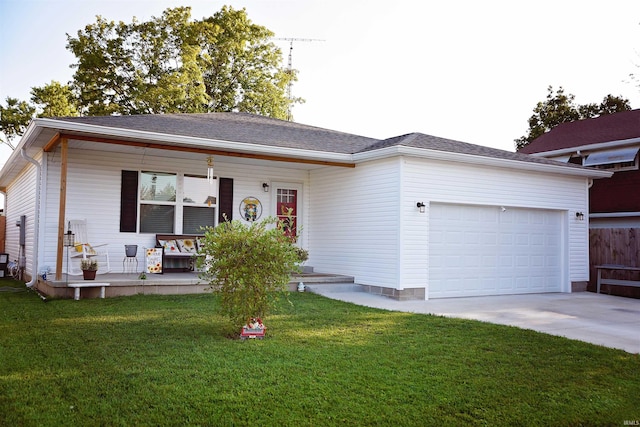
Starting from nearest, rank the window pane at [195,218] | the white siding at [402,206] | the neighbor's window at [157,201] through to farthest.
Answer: the white siding at [402,206], the neighbor's window at [157,201], the window pane at [195,218]

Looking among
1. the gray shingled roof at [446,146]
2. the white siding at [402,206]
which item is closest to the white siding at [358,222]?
the white siding at [402,206]

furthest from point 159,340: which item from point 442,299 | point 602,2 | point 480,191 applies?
point 602,2

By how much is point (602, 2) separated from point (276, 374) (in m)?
10.9

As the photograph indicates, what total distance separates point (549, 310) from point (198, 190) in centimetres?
738

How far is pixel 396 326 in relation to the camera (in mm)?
6836

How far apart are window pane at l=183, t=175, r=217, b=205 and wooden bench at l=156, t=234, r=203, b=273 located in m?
0.78

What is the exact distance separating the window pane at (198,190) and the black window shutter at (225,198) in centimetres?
14

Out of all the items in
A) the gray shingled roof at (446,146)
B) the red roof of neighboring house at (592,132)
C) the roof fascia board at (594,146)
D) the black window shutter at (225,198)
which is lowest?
the black window shutter at (225,198)

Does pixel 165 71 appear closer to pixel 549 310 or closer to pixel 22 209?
pixel 22 209

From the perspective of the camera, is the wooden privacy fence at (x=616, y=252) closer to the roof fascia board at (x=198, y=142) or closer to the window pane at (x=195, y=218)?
the roof fascia board at (x=198, y=142)

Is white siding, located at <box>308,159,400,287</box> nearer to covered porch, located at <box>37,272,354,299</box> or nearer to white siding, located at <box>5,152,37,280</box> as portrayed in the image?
covered porch, located at <box>37,272,354,299</box>

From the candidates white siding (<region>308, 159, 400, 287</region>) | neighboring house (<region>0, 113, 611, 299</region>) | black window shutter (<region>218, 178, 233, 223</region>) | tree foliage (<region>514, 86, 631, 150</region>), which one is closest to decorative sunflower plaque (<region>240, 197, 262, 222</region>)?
neighboring house (<region>0, 113, 611, 299</region>)

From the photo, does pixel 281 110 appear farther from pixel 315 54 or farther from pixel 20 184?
pixel 20 184

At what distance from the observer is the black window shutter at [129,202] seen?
424 inches
